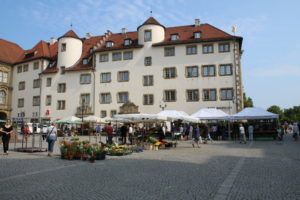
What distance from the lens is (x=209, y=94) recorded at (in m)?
35.7

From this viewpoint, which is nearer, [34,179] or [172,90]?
[34,179]

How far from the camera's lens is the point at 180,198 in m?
5.89

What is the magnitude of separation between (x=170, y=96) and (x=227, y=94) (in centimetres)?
741

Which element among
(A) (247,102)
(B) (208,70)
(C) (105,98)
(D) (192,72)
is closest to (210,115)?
(B) (208,70)

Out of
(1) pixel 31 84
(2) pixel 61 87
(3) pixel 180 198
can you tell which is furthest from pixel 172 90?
(3) pixel 180 198

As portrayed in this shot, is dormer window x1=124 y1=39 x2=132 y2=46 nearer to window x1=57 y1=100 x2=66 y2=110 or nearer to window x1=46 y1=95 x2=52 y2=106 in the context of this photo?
window x1=57 y1=100 x2=66 y2=110

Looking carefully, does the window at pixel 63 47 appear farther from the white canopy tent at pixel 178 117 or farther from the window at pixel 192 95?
the white canopy tent at pixel 178 117

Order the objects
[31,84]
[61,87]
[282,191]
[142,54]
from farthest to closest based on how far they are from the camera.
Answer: [31,84], [61,87], [142,54], [282,191]

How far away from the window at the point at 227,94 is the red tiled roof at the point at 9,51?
121 feet

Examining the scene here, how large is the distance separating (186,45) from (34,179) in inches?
1268

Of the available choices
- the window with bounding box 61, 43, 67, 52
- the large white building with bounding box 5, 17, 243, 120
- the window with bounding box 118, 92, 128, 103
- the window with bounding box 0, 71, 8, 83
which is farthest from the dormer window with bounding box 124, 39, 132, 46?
the window with bounding box 0, 71, 8, 83

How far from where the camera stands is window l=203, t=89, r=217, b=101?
3550cm

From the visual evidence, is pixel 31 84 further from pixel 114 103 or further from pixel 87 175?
pixel 87 175

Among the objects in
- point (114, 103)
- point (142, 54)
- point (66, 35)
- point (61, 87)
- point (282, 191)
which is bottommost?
point (282, 191)
